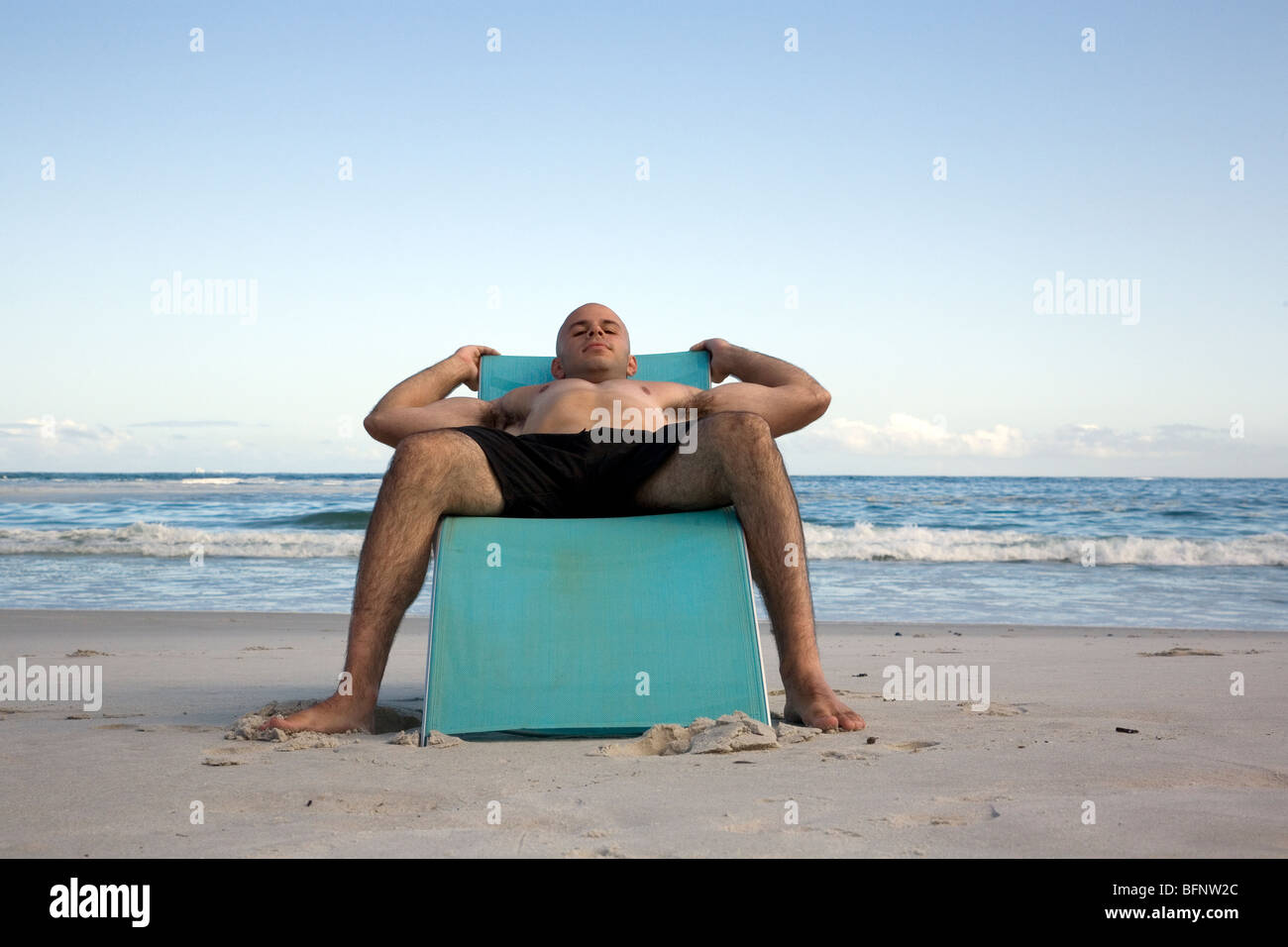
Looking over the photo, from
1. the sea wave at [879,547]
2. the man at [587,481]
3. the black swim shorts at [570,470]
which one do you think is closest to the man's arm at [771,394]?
the man at [587,481]

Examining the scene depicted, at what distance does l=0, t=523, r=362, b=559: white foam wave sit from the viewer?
42.6 feet

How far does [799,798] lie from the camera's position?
2.21 meters

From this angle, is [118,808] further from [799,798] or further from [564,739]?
[799,798]

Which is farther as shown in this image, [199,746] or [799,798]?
[199,746]

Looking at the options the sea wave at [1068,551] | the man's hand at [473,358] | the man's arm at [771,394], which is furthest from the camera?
the sea wave at [1068,551]

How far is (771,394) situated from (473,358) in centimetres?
135

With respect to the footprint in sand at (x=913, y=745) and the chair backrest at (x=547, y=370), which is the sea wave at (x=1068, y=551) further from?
the footprint in sand at (x=913, y=745)

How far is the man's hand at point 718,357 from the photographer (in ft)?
14.2

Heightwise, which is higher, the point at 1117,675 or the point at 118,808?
the point at 118,808

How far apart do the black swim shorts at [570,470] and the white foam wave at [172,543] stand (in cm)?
977

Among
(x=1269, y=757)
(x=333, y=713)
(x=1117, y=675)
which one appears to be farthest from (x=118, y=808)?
(x=1117, y=675)

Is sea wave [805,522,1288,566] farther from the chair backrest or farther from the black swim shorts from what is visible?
the black swim shorts

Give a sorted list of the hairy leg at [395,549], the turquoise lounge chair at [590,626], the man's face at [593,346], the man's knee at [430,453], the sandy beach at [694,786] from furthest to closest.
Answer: the man's face at [593,346], the man's knee at [430,453], the hairy leg at [395,549], the turquoise lounge chair at [590,626], the sandy beach at [694,786]
